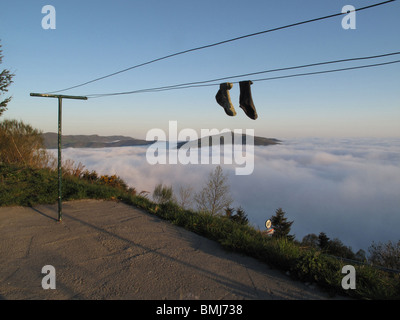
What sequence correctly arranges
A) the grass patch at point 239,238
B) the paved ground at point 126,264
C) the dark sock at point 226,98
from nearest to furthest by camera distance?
A: the paved ground at point 126,264, the grass patch at point 239,238, the dark sock at point 226,98

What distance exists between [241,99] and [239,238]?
268 cm

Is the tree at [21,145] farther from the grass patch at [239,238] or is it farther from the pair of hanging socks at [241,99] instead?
the pair of hanging socks at [241,99]

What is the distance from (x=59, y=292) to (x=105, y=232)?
199 centimetres

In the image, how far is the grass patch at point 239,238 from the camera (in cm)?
319

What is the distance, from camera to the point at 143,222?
5578 mm

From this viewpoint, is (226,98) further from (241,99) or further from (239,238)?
(239,238)

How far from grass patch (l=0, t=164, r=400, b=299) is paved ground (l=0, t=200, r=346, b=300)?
197 millimetres

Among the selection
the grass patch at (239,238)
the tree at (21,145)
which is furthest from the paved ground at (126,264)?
the tree at (21,145)

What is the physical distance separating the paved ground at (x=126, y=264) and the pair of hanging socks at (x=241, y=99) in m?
2.64

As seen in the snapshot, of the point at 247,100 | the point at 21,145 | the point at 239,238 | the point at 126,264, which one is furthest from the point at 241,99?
the point at 21,145

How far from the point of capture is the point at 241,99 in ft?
15.4
